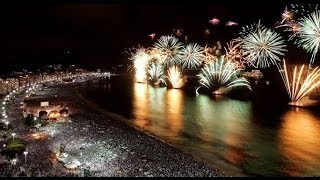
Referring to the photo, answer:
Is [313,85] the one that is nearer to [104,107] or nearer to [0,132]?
[104,107]

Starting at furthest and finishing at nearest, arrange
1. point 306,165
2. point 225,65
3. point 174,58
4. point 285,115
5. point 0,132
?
1. point 174,58
2. point 225,65
3. point 285,115
4. point 0,132
5. point 306,165

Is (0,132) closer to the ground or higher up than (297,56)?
closer to the ground

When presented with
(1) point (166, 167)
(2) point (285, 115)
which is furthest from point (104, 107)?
(1) point (166, 167)

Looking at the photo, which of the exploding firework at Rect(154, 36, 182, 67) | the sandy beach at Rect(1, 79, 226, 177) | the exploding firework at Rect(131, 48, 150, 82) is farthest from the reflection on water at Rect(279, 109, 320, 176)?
the exploding firework at Rect(131, 48, 150, 82)

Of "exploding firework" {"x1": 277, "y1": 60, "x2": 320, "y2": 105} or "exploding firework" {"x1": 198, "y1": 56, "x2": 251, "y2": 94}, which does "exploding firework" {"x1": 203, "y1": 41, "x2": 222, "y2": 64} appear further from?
"exploding firework" {"x1": 277, "y1": 60, "x2": 320, "y2": 105}

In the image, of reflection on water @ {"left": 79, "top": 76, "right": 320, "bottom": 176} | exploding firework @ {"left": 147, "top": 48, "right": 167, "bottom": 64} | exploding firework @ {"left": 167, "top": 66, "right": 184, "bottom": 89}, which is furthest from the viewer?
exploding firework @ {"left": 167, "top": 66, "right": 184, "bottom": 89}

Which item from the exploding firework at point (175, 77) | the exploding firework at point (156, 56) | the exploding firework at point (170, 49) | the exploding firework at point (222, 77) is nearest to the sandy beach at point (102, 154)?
the exploding firework at point (222, 77)

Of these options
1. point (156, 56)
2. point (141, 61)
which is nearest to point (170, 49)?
point (156, 56)
